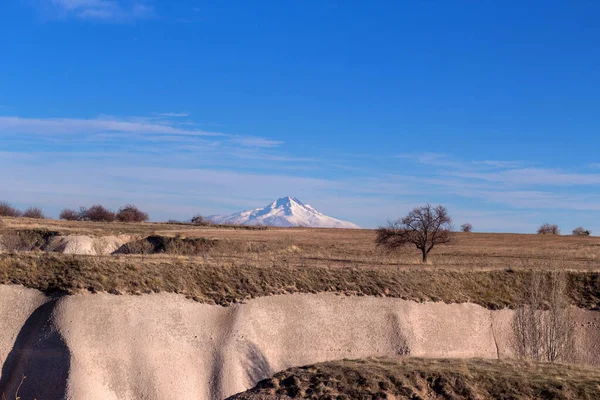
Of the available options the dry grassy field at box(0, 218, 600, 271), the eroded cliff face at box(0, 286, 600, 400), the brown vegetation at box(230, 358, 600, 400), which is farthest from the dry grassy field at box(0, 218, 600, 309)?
the brown vegetation at box(230, 358, 600, 400)

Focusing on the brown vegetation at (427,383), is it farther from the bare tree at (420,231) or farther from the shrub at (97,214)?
the shrub at (97,214)

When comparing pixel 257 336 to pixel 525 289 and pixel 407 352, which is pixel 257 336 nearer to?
pixel 407 352

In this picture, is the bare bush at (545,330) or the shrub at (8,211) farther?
the shrub at (8,211)

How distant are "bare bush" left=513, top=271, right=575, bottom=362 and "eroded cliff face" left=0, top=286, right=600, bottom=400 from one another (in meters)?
3.62

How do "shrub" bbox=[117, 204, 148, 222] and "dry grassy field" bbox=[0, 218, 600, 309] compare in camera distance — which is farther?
"shrub" bbox=[117, 204, 148, 222]

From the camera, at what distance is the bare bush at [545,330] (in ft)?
151

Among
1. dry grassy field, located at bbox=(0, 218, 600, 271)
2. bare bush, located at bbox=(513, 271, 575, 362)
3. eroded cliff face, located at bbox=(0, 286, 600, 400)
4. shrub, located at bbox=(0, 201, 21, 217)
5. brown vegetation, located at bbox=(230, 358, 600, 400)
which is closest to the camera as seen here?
brown vegetation, located at bbox=(230, 358, 600, 400)

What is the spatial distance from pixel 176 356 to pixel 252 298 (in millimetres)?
8651

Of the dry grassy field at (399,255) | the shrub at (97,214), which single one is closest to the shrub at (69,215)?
the shrub at (97,214)

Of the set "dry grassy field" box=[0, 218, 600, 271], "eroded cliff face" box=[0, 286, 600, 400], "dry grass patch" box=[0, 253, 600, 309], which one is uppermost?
"dry grassy field" box=[0, 218, 600, 271]

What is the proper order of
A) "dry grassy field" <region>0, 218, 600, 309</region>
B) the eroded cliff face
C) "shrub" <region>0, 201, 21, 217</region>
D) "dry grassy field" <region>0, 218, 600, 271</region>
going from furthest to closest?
"shrub" <region>0, 201, 21, 217</region> → "dry grassy field" <region>0, 218, 600, 271</region> → "dry grassy field" <region>0, 218, 600, 309</region> → the eroded cliff face

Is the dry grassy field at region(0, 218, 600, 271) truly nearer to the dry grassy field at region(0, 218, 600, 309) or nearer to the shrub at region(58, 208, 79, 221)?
the dry grassy field at region(0, 218, 600, 309)

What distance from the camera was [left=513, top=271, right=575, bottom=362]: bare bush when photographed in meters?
46.2

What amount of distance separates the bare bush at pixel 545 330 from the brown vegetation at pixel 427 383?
18.6 meters
